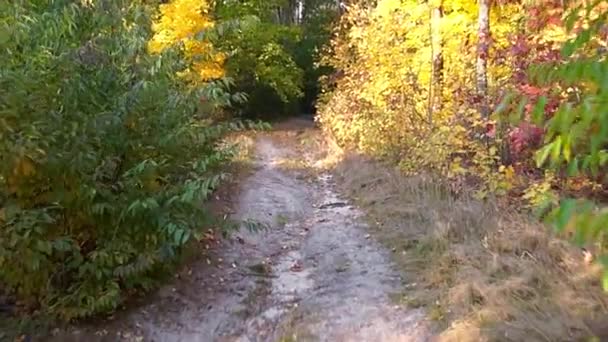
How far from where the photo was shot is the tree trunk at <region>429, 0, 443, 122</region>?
37.0 ft

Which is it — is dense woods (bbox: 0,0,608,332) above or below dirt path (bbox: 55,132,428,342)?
above

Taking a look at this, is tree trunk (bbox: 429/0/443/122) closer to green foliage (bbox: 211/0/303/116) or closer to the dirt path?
the dirt path

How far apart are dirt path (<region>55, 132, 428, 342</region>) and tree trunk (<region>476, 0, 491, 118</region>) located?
2424mm

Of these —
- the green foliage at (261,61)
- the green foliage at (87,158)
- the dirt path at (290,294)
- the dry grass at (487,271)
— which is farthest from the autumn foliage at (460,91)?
the green foliage at (261,61)

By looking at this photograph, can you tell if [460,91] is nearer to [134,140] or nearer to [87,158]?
[134,140]

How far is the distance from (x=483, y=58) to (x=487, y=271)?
423 centimetres

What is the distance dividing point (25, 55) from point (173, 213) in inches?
70.5

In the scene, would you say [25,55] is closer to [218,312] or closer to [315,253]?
[218,312]

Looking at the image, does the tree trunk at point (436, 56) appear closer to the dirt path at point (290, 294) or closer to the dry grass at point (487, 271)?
the dry grass at point (487, 271)

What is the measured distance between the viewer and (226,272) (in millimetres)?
7215

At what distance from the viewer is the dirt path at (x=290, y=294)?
5.64 m

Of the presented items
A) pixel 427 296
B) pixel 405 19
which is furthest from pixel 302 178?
pixel 427 296

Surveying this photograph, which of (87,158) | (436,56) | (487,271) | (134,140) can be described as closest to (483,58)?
(436,56)

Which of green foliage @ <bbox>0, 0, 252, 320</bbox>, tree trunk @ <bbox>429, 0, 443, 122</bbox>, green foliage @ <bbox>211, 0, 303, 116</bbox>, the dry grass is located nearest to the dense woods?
green foliage @ <bbox>0, 0, 252, 320</bbox>
